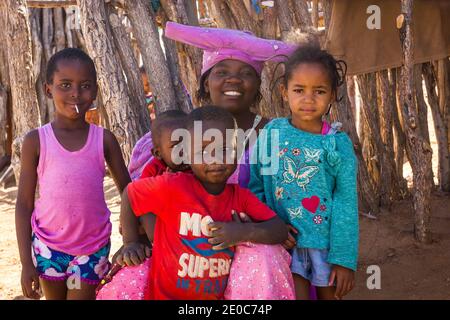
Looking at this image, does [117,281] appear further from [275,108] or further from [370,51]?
[370,51]

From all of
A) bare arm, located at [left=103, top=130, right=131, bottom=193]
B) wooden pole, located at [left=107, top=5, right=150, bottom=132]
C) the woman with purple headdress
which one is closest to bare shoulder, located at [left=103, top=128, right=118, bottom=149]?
bare arm, located at [left=103, top=130, right=131, bottom=193]

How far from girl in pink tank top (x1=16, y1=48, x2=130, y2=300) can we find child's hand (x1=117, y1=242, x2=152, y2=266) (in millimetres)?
432

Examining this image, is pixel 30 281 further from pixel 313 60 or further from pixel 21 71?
pixel 21 71

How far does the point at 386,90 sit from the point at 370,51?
0.78 meters

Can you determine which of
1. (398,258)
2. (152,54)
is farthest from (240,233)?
(398,258)

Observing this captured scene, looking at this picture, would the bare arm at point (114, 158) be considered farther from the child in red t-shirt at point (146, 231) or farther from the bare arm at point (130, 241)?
the bare arm at point (130, 241)

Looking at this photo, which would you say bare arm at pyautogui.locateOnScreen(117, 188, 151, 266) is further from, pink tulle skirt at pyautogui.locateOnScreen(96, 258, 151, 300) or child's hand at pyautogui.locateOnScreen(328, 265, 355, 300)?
child's hand at pyautogui.locateOnScreen(328, 265, 355, 300)

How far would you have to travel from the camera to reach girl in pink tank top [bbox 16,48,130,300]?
8.57 ft

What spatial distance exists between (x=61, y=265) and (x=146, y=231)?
1.81 ft

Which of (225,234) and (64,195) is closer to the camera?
(225,234)

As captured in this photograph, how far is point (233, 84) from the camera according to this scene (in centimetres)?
272

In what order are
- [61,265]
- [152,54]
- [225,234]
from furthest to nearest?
1. [152,54]
2. [61,265]
3. [225,234]
